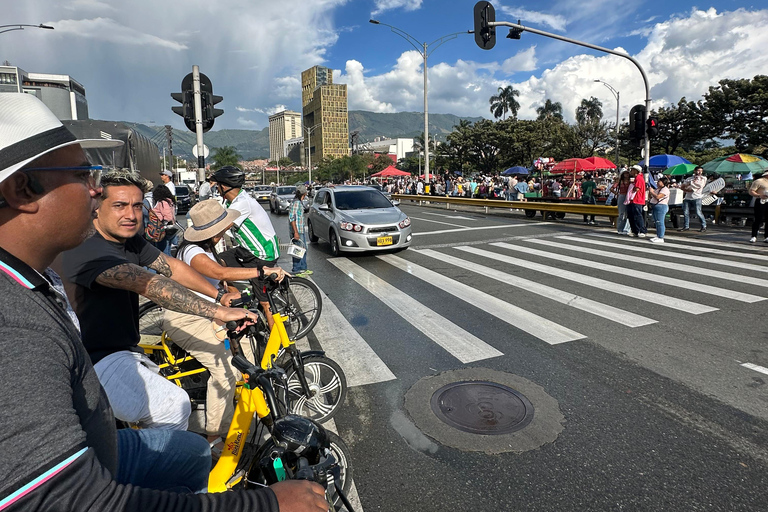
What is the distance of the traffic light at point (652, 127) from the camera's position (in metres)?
13.3

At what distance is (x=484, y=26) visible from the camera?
42.9 feet

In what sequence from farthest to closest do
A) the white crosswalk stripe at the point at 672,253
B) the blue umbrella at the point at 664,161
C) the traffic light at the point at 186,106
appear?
the blue umbrella at the point at 664,161, the traffic light at the point at 186,106, the white crosswalk stripe at the point at 672,253

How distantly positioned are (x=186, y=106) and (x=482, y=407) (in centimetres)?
890

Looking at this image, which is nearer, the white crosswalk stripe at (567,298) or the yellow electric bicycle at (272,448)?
the yellow electric bicycle at (272,448)

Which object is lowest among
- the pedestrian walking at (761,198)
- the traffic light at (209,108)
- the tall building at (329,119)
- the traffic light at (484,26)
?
the pedestrian walking at (761,198)

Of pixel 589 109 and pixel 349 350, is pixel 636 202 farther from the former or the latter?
pixel 589 109

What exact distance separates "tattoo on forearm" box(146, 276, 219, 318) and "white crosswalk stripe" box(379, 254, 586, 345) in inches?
147

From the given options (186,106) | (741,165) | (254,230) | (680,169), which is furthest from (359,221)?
(680,169)

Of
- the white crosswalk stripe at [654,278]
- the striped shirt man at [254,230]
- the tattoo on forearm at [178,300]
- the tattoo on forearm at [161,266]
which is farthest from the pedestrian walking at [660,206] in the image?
the tattoo on forearm at [178,300]

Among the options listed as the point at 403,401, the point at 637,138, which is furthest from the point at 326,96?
the point at 403,401

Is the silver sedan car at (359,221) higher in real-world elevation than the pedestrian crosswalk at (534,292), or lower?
higher

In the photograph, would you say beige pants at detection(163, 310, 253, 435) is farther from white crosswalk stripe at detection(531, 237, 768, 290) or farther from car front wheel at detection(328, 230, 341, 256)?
car front wheel at detection(328, 230, 341, 256)

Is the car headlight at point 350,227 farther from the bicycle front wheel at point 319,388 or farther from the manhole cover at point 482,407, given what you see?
the bicycle front wheel at point 319,388

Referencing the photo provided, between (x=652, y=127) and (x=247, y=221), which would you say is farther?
(x=652, y=127)
